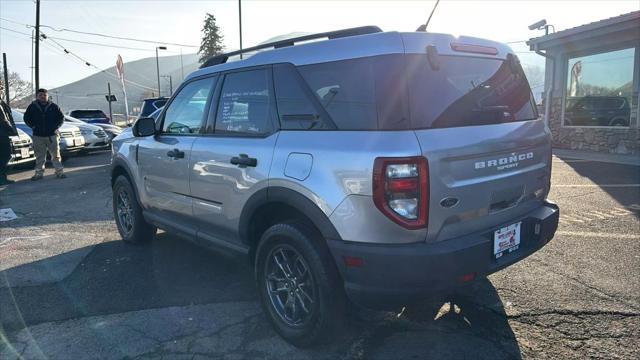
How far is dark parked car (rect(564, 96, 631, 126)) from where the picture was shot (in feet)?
39.0

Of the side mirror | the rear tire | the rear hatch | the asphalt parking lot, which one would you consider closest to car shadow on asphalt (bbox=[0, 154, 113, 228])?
the asphalt parking lot

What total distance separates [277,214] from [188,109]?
1.56m

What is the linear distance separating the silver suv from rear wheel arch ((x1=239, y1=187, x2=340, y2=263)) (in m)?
0.01

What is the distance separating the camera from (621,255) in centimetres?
446

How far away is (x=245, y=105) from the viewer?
3.49 m

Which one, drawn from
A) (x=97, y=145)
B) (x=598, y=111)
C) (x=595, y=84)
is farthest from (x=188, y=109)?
(x=97, y=145)

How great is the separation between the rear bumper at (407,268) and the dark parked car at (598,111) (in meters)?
11.5

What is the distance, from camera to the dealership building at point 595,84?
11477 millimetres

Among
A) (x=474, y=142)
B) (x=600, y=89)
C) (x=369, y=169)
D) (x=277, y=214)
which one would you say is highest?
(x=600, y=89)

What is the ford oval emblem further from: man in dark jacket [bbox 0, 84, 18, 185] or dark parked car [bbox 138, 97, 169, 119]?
dark parked car [bbox 138, 97, 169, 119]

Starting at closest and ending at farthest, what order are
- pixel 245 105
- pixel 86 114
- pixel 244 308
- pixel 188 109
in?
pixel 245 105, pixel 244 308, pixel 188 109, pixel 86 114

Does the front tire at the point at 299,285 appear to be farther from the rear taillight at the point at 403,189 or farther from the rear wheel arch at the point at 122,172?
the rear wheel arch at the point at 122,172

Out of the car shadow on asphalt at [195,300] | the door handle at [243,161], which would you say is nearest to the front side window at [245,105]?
the door handle at [243,161]

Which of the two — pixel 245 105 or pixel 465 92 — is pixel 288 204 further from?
pixel 465 92
